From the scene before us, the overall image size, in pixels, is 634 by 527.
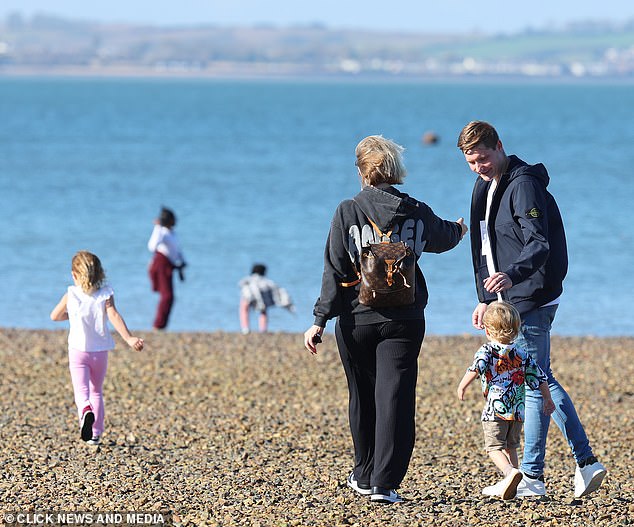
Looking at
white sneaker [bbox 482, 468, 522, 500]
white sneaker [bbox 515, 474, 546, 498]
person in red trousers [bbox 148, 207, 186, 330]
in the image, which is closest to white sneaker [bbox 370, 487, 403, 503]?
white sneaker [bbox 482, 468, 522, 500]

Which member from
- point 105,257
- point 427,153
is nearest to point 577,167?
point 427,153

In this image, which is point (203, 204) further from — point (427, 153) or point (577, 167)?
point (427, 153)

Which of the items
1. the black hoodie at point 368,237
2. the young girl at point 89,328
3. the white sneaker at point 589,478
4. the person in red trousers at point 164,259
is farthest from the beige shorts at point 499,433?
the person in red trousers at point 164,259

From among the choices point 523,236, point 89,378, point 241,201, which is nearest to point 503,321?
point 523,236

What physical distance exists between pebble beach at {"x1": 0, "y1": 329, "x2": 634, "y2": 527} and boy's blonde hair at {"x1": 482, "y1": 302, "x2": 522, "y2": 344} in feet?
2.80

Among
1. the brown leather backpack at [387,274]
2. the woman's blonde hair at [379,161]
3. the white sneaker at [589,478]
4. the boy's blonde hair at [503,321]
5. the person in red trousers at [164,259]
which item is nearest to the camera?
the brown leather backpack at [387,274]

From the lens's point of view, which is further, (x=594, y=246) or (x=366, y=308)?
(x=594, y=246)

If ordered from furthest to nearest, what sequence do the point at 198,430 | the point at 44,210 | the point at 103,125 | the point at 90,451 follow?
the point at 103,125, the point at 44,210, the point at 198,430, the point at 90,451

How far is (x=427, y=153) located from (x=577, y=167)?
37.8 ft

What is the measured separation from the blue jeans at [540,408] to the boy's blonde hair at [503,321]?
0.33 ft

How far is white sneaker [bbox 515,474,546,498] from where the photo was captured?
6.05 m

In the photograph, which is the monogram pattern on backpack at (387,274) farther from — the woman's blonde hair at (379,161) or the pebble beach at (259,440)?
the pebble beach at (259,440)

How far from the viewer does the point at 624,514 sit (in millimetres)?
5859

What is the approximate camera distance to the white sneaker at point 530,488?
6.05 m
